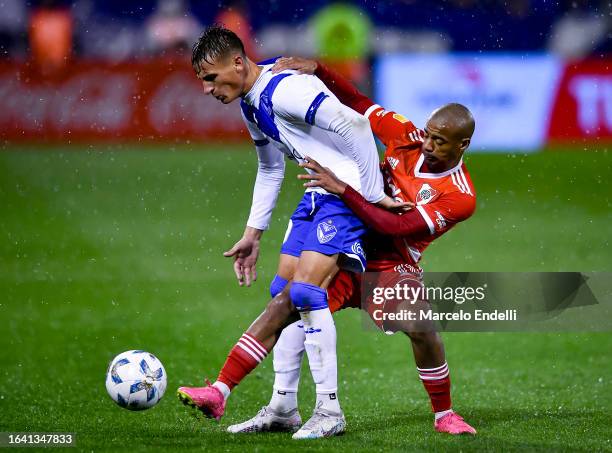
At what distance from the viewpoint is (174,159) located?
16.5 metres

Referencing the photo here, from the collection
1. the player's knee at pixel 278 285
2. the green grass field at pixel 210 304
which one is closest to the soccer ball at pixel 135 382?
the green grass field at pixel 210 304

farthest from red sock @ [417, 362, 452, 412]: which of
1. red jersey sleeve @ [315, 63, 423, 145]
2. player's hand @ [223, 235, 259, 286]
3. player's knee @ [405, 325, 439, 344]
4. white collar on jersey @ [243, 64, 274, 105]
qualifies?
white collar on jersey @ [243, 64, 274, 105]

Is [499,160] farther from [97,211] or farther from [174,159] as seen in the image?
[97,211]

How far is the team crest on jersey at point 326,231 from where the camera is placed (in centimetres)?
522

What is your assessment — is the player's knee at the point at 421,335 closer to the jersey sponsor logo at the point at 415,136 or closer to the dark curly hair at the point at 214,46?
the jersey sponsor logo at the point at 415,136

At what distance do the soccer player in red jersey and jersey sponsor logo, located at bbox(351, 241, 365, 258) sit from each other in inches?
4.5

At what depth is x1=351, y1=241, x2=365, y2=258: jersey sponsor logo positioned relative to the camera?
5293 mm

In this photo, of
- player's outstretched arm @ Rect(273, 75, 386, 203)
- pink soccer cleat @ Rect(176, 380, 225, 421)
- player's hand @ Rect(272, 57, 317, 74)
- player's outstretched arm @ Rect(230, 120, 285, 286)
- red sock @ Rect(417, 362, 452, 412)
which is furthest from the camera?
player's outstretched arm @ Rect(230, 120, 285, 286)

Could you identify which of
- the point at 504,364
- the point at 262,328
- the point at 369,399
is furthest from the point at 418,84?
the point at 262,328

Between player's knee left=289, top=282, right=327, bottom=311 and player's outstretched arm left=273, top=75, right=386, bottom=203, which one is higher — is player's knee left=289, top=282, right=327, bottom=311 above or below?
below

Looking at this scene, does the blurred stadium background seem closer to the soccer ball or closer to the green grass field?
the green grass field

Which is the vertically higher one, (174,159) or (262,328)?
(174,159)

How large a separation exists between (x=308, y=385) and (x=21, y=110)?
11.6 m

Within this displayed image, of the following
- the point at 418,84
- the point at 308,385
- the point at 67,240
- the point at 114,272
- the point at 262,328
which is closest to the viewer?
the point at 262,328
